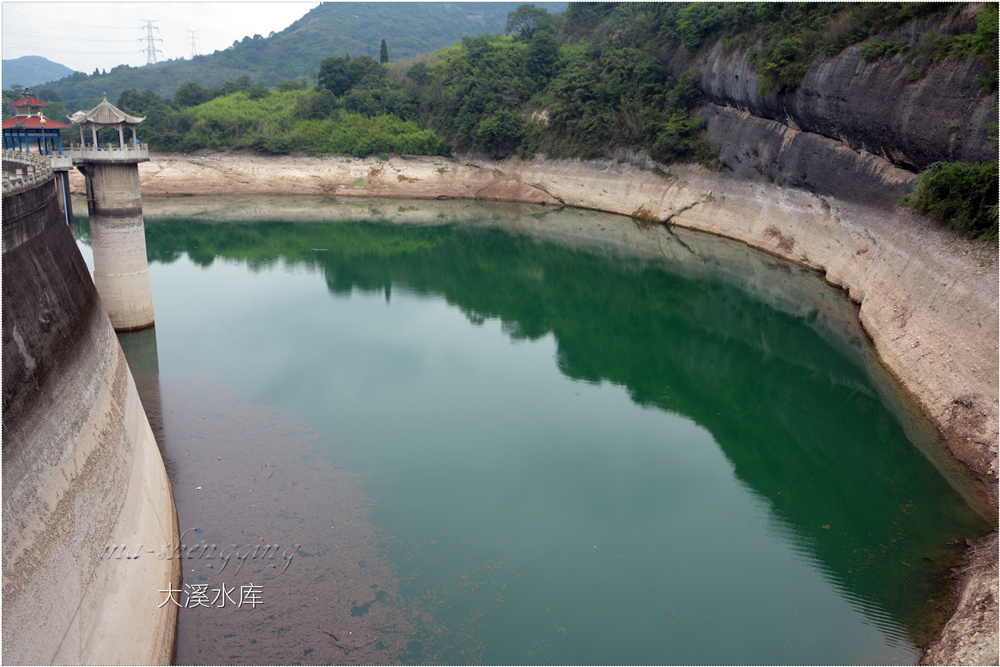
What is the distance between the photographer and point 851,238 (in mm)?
24594

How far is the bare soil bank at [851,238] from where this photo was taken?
12672 mm

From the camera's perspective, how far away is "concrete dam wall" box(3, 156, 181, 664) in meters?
6.12

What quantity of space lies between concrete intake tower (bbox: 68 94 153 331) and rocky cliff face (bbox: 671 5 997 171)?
2263cm

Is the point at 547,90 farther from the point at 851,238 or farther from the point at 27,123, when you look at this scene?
the point at 27,123

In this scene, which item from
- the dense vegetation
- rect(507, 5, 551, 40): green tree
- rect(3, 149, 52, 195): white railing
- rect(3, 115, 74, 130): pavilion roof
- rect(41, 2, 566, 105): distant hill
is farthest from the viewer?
rect(41, 2, 566, 105): distant hill

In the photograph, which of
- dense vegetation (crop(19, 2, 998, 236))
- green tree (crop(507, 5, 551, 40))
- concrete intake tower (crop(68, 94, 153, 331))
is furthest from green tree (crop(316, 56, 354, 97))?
concrete intake tower (crop(68, 94, 153, 331))

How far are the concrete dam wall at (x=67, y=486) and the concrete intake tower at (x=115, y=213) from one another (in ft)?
29.6

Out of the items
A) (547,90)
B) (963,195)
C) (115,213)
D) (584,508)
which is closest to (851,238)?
(963,195)

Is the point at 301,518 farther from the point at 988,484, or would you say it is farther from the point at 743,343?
the point at 743,343

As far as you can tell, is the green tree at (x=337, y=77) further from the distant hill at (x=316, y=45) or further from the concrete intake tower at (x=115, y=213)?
the distant hill at (x=316, y=45)

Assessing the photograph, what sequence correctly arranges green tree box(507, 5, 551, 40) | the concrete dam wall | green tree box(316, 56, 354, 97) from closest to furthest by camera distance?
1. the concrete dam wall
2. green tree box(316, 56, 354, 97)
3. green tree box(507, 5, 551, 40)

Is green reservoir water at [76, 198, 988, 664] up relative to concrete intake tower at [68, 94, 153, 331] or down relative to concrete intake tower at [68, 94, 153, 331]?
down

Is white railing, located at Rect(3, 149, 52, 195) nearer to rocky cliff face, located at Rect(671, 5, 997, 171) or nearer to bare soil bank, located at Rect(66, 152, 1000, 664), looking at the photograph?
bare soil bank, located at Rect(66, 152, 1000, 664)

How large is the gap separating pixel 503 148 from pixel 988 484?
135ft
